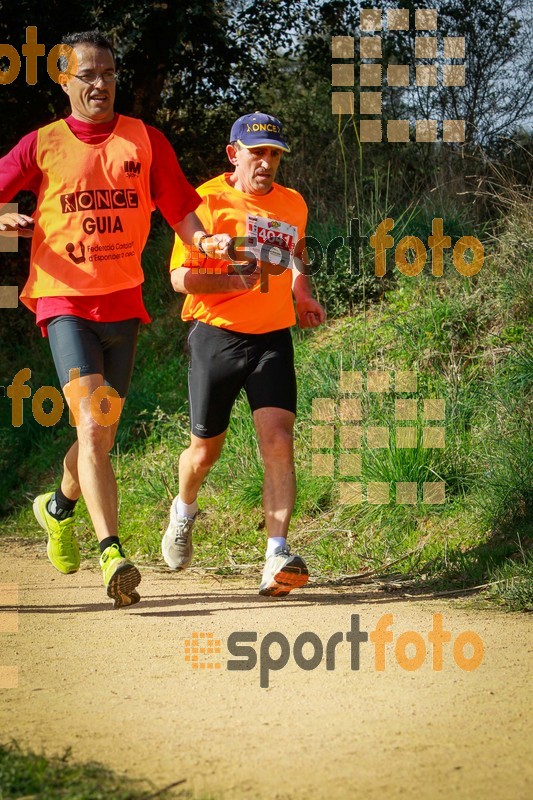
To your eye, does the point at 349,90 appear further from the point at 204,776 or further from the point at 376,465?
the point at 204,776

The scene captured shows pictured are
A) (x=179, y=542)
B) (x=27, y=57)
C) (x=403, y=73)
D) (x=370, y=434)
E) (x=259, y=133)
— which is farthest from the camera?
(x=27, y=57)

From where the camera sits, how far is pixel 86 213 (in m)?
5.25

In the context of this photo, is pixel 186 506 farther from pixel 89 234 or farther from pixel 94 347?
pixel 89 234

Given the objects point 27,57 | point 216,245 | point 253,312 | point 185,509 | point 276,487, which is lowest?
point 185,509

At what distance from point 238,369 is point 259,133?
48.8 inches

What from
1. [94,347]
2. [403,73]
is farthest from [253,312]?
[403,73]

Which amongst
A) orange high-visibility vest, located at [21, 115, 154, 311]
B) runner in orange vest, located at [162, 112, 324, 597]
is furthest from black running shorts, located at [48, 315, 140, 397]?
runner in orange vest, located at [162, 112, 324, 597]

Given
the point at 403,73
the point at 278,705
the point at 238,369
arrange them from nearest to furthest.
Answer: the point at 278,705 < the point at 238,369 < the point at 403,73

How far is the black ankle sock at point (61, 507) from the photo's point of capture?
19.4ft

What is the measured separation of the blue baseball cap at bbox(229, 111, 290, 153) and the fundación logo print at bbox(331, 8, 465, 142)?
5.19 metres

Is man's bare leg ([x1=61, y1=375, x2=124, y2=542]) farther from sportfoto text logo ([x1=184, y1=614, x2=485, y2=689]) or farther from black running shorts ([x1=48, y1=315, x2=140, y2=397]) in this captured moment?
sportfoto text logo ([x1=184, y1=614, x2=485, y2=689])

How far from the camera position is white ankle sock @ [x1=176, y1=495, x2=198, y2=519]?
6117 millimetres

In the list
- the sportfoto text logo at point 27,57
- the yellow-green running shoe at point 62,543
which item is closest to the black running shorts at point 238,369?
the yellow-green running shoe at point 62,543

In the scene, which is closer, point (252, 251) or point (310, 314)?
point (252, 251)
